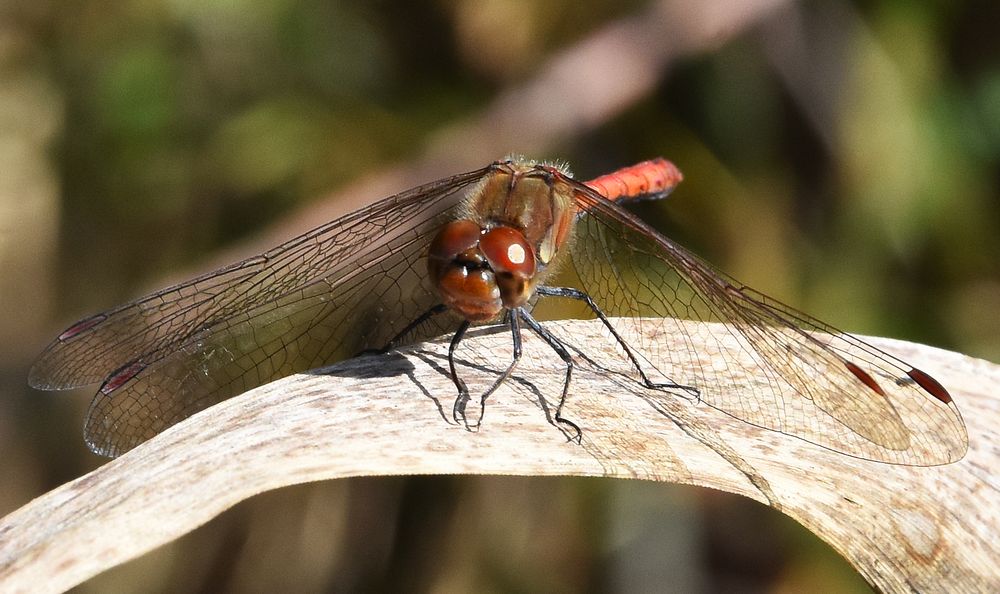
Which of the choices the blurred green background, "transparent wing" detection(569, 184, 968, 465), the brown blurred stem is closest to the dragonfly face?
"transparent wing" detection(569, 184, 968, 465)

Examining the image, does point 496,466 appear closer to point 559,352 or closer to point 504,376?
point 504,376

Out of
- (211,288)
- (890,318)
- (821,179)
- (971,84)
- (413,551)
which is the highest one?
(971,84)

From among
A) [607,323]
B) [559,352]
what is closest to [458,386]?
[559,352]

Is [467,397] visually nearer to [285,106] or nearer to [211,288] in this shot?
[211,288]

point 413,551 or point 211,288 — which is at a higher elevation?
point 211,288

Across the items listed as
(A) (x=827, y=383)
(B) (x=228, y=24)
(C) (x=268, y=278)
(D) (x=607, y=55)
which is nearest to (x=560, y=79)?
(D) (x=607, y=55)
